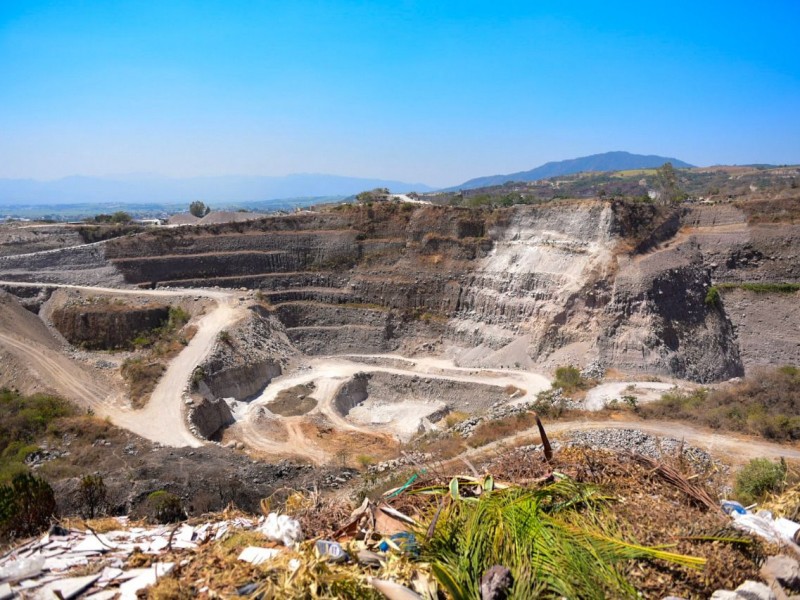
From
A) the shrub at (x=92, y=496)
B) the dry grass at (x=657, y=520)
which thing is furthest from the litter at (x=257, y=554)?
the shrub at (x=92, y=496)

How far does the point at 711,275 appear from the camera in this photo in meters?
42.7

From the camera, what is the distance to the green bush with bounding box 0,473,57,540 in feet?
33.9

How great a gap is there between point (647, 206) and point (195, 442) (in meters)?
39.4

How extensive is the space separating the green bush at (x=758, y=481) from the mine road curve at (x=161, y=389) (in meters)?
24.6

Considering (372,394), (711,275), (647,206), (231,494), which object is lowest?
(372,394)

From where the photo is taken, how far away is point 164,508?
1509 centimetres

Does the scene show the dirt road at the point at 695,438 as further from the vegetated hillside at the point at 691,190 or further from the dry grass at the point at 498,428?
the vegetated hillside at the point at 691,190

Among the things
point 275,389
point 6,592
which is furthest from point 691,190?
point 6,592

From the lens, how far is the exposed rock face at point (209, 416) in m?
30.6

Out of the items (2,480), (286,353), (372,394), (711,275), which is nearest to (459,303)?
(372,394)

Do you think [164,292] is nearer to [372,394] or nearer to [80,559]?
[372,394]

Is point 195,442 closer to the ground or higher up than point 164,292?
closer to the ground

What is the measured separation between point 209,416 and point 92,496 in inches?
648

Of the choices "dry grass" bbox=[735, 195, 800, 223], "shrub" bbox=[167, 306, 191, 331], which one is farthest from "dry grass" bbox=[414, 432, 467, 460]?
"dry grass" bbox=[735, 195, 800, 223]
